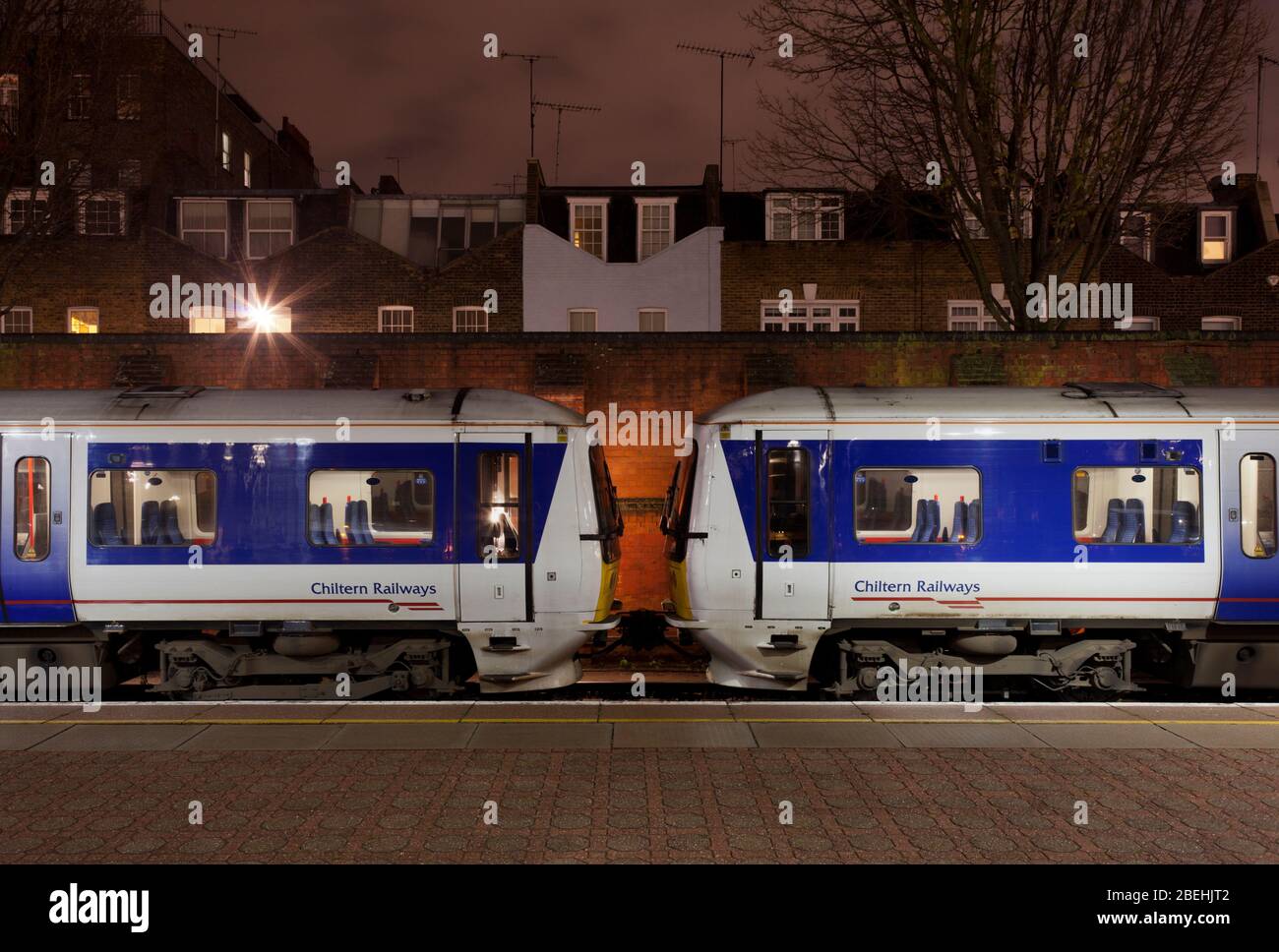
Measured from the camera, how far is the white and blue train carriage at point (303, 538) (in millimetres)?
10289

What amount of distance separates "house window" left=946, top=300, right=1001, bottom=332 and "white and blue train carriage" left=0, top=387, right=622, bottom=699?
2006 cm

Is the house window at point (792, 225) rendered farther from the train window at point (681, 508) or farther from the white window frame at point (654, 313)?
the train window at point (681, 508)

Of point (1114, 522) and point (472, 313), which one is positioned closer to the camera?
point (1114, 522)

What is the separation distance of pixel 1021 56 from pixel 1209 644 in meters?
12.2

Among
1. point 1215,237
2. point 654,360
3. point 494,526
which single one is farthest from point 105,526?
point 1215,237

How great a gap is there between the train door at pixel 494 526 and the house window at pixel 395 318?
751 inches

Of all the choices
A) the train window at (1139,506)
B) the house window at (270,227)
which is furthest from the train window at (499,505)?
the house window at (270,227)

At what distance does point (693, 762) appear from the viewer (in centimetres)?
776

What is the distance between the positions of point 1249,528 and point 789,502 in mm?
4904

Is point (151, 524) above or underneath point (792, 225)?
underneath

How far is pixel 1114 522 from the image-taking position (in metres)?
10.3

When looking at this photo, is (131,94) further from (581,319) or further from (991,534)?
(991,534)

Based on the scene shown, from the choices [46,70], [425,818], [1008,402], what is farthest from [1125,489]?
[46,70]
